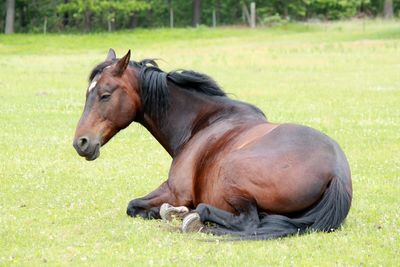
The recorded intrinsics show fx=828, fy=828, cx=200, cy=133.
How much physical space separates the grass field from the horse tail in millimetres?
135

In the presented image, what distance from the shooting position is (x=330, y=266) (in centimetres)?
676

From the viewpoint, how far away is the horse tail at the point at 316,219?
7785 millimetres

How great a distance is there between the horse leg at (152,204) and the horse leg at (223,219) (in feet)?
2.62

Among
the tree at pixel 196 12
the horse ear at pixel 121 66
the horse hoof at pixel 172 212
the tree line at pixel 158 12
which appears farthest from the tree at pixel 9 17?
the horse hoof at pixel 172 212

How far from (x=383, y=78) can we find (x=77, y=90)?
35.4ft

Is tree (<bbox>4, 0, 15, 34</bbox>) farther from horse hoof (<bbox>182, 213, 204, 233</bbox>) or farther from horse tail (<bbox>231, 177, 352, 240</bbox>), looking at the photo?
horse tail (<bbox>231, 177, 352, 240</bbox>)

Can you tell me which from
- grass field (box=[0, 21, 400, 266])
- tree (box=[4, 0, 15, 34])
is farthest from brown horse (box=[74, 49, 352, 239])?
tree (box=[4, 0, 15, 34])

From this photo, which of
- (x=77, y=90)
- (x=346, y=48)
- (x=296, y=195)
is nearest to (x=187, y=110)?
(x=296, y=195)

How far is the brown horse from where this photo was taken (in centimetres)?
786

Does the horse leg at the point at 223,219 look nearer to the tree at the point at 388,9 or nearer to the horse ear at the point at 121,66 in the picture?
the horse ear at the point at 121,66

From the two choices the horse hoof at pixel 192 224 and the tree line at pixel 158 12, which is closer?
the horse hoof at pixel 192 224

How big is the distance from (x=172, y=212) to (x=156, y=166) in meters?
4.62

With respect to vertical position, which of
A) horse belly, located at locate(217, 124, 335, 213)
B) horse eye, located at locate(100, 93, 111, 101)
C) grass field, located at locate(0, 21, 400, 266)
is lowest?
grass field, located at locate(0, 21, 400, 266)

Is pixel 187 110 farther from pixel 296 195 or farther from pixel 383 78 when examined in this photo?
pixel 383 78
